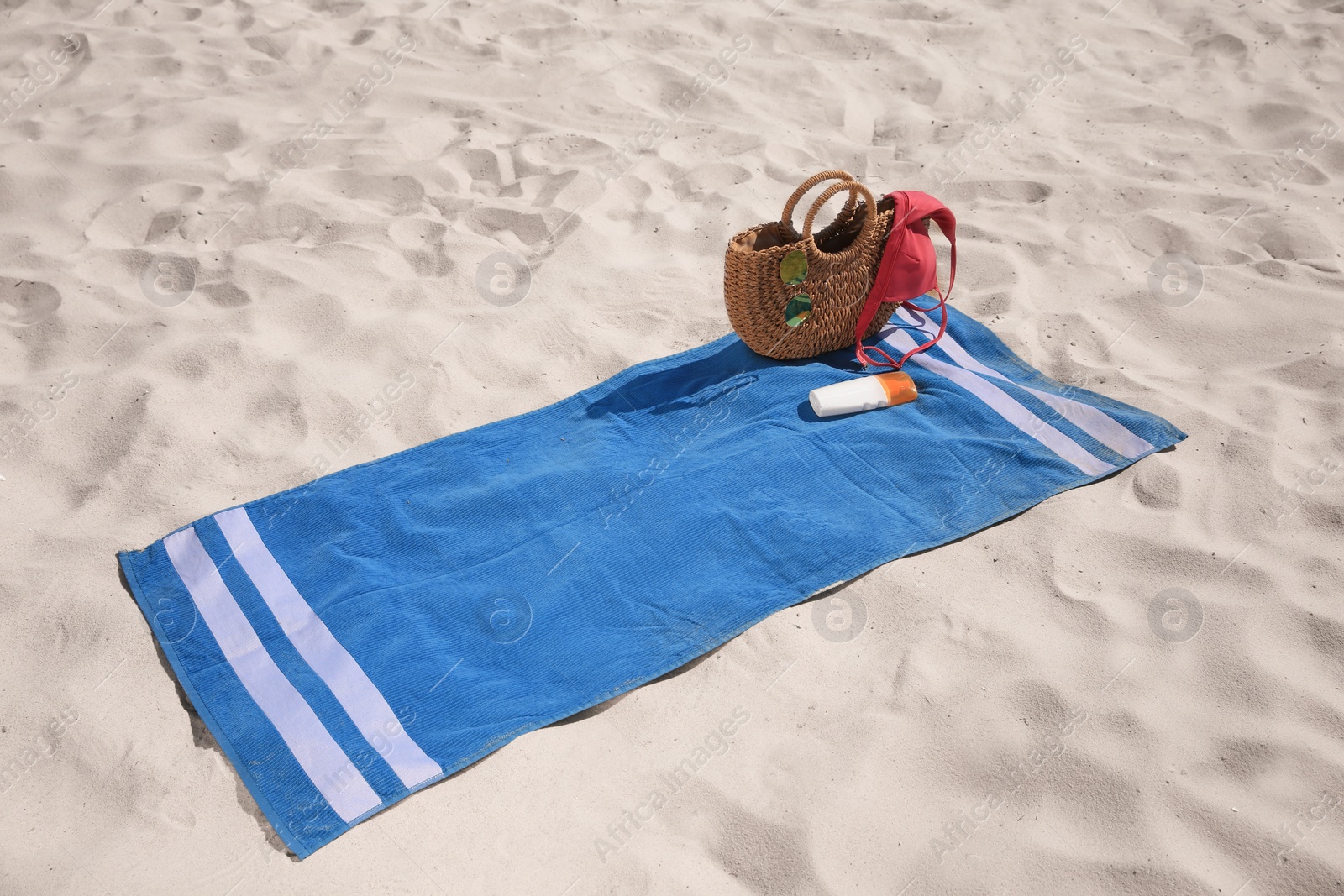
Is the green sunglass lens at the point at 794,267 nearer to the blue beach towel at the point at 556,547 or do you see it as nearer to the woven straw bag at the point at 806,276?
the woven straw bag at the point at 806,276

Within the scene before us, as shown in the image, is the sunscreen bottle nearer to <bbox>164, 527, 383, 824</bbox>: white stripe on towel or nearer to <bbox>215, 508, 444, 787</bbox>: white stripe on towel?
<bbox>215, 508, 444, 787</bbox>: white stripe on towel

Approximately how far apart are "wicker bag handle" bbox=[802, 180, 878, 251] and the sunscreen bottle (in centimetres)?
44

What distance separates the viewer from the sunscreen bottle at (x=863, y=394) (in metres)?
3.03

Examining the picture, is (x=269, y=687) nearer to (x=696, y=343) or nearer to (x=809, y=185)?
(x=696, y=343)

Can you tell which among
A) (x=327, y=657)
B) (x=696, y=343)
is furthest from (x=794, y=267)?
(x=327, y=657)

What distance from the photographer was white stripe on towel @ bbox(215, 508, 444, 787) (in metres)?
2.15

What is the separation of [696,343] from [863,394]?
69 cm

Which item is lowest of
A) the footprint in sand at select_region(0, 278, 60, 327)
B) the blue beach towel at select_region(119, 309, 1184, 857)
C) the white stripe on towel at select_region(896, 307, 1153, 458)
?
the footprint in sand at select_region(0, 278, 60, 327)

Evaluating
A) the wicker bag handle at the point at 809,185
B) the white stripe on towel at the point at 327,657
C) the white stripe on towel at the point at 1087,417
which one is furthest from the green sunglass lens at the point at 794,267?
the white stripe on towel at the point at 327,657

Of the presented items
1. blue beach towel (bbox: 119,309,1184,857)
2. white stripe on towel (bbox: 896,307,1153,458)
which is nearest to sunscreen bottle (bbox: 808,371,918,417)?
blue beach towel (bbox: 119,309,1184,857)

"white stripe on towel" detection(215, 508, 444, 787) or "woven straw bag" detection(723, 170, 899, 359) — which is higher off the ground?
"woven straw bag" detection(723, 170, 899, 359)

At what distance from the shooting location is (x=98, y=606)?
2.43 m

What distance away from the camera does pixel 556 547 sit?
8.66 ft

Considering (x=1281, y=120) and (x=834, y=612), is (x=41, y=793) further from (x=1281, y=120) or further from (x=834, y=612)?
(x=1281, y=120)
